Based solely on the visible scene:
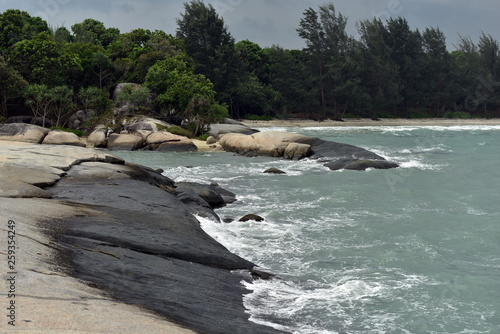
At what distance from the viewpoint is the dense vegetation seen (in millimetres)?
43594

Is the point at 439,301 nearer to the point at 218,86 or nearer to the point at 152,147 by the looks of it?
the point at 152,147

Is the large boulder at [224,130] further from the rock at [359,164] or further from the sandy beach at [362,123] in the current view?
the sandy beach at [362,123]

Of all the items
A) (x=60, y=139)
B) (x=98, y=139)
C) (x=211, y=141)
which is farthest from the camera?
(x=211, y=141)

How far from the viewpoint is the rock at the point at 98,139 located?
35.7 meters

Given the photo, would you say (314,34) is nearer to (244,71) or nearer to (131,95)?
(244,71)

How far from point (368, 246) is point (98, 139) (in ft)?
91.8

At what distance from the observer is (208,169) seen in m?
25.6

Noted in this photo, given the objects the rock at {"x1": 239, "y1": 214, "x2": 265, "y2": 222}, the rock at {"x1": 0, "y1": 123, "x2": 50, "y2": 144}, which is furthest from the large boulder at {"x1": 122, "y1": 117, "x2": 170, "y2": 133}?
the rock at {"x1": 239, "y1": 214, "x2": 265, "y2": 222}

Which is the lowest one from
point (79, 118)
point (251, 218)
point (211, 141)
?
point (251, 218)

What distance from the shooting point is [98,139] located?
3581cm

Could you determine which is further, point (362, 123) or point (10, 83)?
point (362, 123)

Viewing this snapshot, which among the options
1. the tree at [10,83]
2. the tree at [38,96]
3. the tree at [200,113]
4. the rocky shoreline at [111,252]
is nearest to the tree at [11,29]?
the tree at [10,83]

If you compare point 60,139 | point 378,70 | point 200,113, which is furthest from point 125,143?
point 378,70

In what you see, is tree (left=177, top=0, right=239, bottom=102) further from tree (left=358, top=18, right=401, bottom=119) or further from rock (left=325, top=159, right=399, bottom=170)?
rock (left=325, top=159, right=399, bottom=170)
